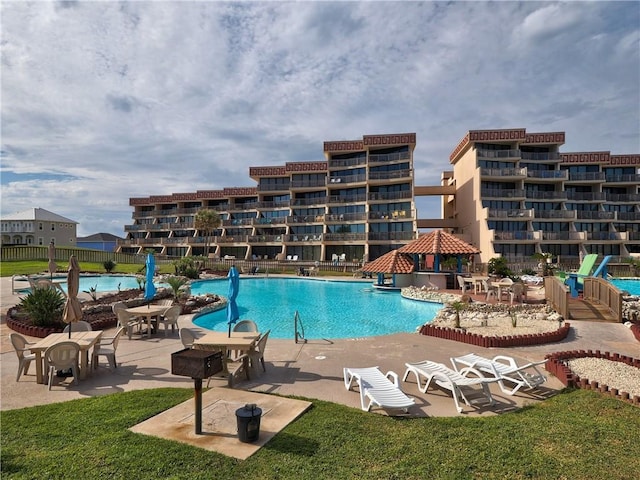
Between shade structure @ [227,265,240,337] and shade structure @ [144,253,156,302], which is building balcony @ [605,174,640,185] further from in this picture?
shade structure @ [227,265,240,337]

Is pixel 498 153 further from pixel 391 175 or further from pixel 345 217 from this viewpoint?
pixel 345 217

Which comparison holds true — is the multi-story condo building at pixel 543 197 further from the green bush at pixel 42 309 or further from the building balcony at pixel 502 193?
the green bush at pixel 42 309

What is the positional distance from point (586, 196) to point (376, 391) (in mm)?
51171

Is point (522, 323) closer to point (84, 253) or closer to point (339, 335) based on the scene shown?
point (339, 335)

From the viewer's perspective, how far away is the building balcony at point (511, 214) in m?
42.1

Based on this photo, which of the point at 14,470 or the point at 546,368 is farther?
the point at 546,368

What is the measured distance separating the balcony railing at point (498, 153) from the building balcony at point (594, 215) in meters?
10.2

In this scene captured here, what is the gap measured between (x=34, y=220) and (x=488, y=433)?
Answer: 84.0m

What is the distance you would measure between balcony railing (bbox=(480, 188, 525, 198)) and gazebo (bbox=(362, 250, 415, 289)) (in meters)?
19.9

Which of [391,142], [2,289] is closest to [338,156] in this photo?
[391,142]

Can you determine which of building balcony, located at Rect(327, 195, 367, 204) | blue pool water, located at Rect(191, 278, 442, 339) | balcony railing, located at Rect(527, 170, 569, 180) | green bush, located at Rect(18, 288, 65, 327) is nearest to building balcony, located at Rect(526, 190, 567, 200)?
balcony railing, located at Rect(527, 170, 569, 180)

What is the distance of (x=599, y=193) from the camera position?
151 ft


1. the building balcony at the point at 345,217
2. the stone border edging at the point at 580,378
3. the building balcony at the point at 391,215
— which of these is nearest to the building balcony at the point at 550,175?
the building balcony at the point at 391,215

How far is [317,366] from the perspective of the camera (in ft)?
29.6
